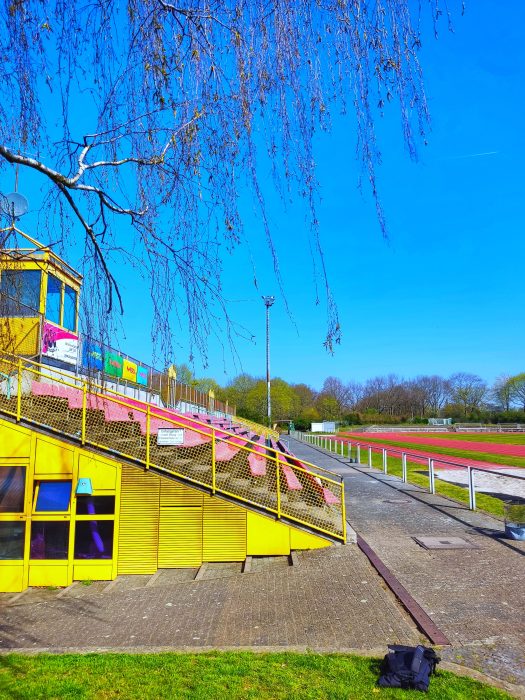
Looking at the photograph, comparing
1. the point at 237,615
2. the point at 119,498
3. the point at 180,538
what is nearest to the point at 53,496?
the point at 119,498

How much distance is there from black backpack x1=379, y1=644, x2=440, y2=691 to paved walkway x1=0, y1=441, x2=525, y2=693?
37 cm

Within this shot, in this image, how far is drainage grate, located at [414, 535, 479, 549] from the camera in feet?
27.4

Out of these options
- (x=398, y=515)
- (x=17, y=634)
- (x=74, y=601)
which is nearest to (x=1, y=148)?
(x=17, y=634)

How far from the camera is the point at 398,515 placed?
11.2 m

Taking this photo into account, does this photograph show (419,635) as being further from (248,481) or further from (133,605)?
(248,481)

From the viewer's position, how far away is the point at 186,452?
30.0 feet

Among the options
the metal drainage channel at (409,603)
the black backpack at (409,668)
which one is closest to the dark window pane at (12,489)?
the metal drainage channel at (409,603)

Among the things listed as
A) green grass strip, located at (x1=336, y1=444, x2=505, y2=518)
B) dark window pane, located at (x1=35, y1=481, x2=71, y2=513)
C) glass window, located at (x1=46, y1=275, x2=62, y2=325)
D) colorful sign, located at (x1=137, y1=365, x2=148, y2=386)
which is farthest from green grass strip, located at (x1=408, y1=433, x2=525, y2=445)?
dark window pane, located at (x1=35, y1=481, x2=71, y2=513)

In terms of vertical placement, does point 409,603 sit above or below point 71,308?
below

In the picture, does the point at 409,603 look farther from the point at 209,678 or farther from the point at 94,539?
the point at 94,539

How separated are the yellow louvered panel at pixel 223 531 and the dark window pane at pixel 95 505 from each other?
5.05ft

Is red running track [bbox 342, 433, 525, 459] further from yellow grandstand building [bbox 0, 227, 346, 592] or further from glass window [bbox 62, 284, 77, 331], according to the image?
glass window [bbox 62, 284, 77, 331]

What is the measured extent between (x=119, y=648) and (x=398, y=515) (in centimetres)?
754

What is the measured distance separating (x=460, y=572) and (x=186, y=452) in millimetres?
4730
